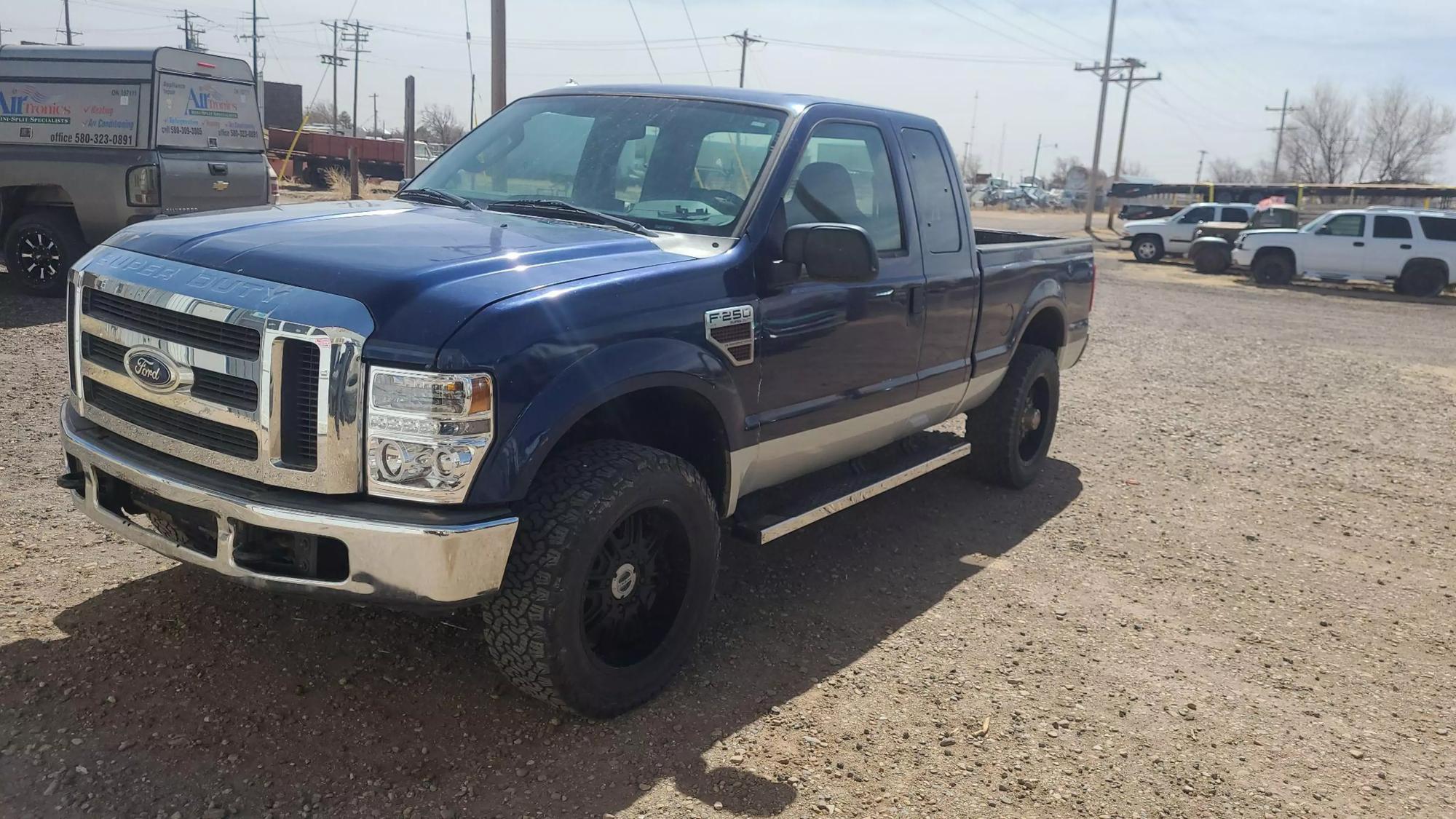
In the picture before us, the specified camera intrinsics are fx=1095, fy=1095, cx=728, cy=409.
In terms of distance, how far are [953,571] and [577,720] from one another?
221cm

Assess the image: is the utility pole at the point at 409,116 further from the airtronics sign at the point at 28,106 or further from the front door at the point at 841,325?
the front door at the point at 841,325

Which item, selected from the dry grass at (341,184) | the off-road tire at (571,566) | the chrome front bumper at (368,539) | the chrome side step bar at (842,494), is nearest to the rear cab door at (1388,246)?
the chrome side step bar at (842,494)

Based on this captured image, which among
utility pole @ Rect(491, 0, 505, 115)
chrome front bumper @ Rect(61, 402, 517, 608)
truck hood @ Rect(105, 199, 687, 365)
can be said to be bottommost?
chrome front bumper @ Rect(61, 402, 517, 608)

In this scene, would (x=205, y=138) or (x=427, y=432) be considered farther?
(x=205, y=138)

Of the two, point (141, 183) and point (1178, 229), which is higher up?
point (1178, 229)

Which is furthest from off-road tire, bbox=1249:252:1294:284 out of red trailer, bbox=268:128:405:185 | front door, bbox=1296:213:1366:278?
red trailer, bbox=268:128:405:185

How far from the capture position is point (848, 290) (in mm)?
4207

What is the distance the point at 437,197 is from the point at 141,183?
6.81 m

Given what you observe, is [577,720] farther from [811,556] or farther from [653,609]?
[811,556]

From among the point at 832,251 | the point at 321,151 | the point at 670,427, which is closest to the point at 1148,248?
the point at 321,151

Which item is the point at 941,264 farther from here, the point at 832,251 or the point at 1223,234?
the point at 1223,234

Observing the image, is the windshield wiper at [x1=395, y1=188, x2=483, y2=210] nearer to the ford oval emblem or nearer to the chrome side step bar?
the ford oval emblem

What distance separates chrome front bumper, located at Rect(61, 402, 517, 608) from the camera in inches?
111

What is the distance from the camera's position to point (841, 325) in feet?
13.7
